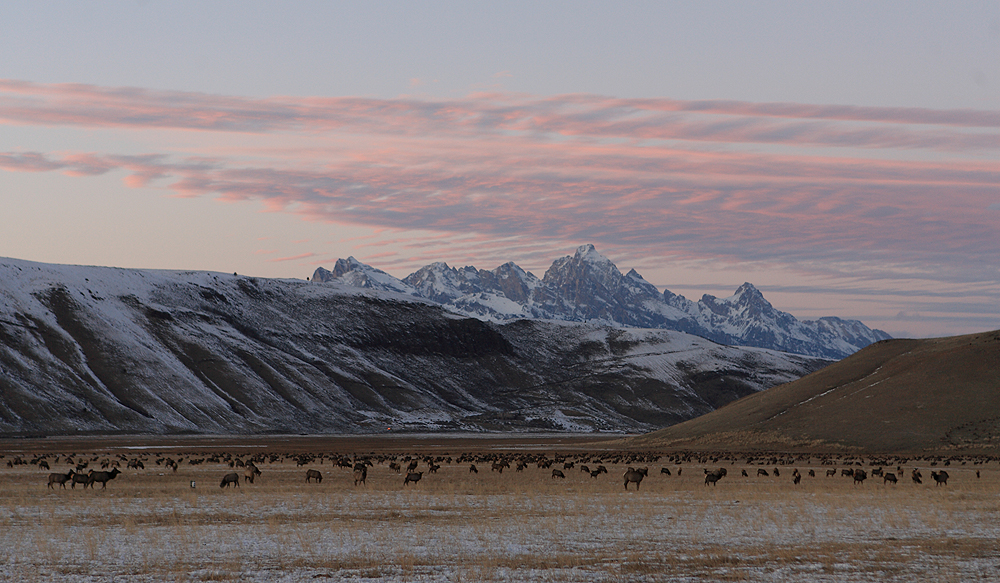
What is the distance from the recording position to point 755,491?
44.1 m

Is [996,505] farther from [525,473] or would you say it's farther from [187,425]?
[187,425]

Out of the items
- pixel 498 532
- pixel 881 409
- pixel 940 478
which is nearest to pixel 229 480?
pixel 498 532

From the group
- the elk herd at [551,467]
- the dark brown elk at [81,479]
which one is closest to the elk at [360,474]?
the elk herd at [551,467]

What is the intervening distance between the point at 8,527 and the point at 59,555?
23.4ft

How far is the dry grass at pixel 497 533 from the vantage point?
68.6ft

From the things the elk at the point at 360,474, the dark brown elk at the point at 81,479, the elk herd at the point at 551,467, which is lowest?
the elk herd at the point at 551,467

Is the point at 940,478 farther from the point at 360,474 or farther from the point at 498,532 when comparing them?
the point at 498,532

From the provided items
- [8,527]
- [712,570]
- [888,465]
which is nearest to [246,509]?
[8,527]

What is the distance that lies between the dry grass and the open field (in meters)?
0.07

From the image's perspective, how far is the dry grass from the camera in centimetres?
2092

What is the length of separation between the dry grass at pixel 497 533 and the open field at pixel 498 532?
0.07 metres

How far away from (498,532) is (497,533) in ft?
0.78

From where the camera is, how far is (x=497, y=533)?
89.7ft

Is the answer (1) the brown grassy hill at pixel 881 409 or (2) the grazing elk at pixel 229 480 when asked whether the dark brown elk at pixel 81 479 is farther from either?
(1) the brown grassy hill at pixel 881 409
